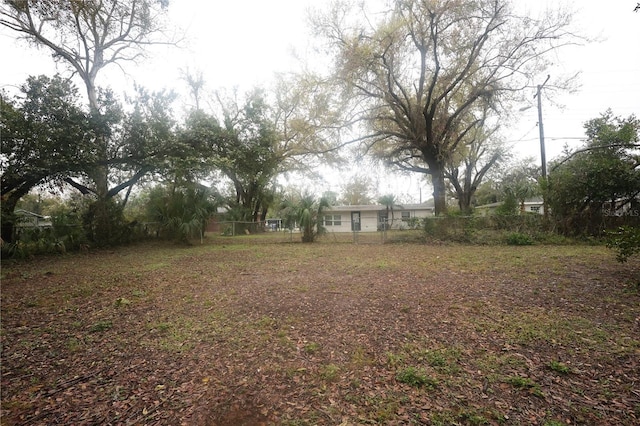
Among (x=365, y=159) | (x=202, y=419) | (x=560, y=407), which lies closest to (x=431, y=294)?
(x=560, y=407)

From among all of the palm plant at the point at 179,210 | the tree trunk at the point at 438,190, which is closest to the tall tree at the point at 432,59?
the tree trunk at the point at 438,190

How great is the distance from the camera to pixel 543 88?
13.9 m

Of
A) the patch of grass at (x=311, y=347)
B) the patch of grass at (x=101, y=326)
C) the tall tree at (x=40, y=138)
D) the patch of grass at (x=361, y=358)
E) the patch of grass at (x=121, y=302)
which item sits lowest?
the patch of grass at (x=361, y=358)

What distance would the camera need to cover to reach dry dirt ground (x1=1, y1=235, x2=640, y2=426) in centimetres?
214

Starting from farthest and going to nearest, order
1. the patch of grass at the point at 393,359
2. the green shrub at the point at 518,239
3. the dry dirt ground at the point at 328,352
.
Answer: the green shrub at the point at 518,239 < the patch of grass at the point at 393,359 < the dry dirt ground at the point at 328,352

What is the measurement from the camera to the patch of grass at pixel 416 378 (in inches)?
94.9

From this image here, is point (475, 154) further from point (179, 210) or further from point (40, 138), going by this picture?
Result: point (40, 138)

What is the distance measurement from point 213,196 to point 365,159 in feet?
32.6

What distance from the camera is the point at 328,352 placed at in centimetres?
301

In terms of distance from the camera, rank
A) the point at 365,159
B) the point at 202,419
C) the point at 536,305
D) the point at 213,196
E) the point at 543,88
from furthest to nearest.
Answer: the point at 365,159
the point at 213,196
the point at 543,88
the point at 536,305
the point at 202,419

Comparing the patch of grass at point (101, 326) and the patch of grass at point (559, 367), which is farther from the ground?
the patch of grass at point (101, 326)

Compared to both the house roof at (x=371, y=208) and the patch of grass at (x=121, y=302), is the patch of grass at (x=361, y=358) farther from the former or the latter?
Result: the house roof at (x=371, y=208)

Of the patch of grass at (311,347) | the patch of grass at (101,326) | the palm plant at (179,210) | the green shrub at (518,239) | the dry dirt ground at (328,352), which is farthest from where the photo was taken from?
the palm plant at (179,210)

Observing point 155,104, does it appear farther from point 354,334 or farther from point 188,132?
point 354,334
